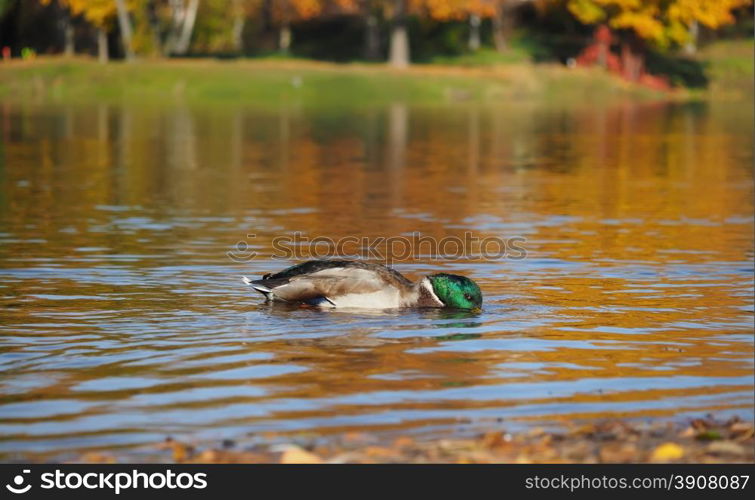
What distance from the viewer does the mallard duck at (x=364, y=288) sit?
1196 centimetres

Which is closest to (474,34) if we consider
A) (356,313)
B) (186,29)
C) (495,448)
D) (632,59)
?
(632,59)

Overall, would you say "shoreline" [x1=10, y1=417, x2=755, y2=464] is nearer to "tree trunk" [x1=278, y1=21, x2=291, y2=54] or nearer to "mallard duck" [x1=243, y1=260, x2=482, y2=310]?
"mallard duck" [x1=243, y1=260, x2=482, y2=310]

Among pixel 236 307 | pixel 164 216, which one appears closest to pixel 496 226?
pixel 164 216

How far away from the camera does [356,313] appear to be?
39.4 ft

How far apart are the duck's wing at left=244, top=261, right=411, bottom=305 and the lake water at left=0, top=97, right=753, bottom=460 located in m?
0.16

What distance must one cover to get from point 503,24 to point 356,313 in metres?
64.8

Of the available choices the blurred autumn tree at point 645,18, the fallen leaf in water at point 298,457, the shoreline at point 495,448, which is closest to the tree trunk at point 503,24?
the blurred autumn tree at point 645,18

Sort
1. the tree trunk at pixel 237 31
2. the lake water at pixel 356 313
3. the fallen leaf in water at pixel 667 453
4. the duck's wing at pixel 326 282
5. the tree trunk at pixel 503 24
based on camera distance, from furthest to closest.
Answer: the tree trunk at pixel 237 31
the tree trunk at pixel 503 24
the duck's wing at pixel 326 282
the lake water at pixel 356 313
the fallen leaf in water at pixel 667 453

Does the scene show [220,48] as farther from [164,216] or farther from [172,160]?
[164,216]

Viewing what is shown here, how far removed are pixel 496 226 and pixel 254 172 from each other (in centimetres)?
945

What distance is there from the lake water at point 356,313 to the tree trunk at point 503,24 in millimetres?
40063
